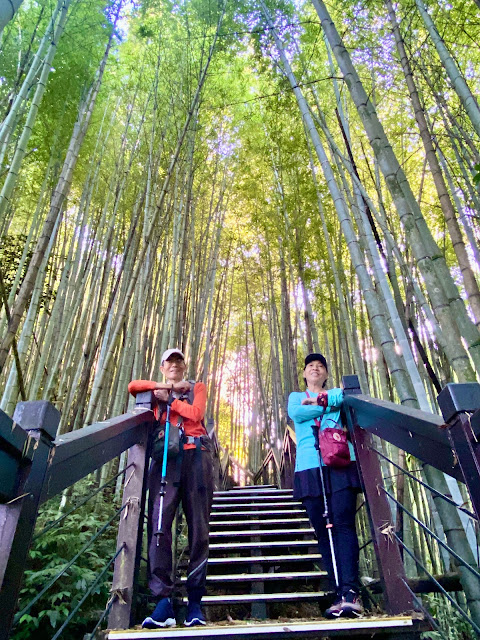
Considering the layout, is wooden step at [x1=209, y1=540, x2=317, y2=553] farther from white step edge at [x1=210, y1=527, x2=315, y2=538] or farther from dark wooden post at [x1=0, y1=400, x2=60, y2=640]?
dark wooden post at [x1=0, y1=400, x2=60, y2=640]

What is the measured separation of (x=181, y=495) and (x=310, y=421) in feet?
2.22

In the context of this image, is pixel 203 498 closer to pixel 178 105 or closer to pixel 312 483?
pixel 312 483

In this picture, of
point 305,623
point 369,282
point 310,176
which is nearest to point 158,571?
point 305,623

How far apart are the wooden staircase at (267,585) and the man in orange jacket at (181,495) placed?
0.44 feet

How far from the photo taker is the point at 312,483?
5.97 feet

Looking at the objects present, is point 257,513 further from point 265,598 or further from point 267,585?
point 265,598

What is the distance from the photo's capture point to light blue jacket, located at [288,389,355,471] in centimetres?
187

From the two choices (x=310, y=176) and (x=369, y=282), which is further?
(x=310, y=176)

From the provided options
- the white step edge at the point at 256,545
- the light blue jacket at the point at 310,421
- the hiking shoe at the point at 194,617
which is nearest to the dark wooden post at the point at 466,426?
the light blue jacket at the point at 310,421

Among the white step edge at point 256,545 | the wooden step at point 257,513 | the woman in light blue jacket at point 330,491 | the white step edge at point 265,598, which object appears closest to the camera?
the woman in light blue jacket at point 330,491

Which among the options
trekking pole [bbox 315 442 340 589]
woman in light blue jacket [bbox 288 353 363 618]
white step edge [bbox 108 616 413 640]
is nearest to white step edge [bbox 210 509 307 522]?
woman in light blue jacket [bbox 288 353 363 618]

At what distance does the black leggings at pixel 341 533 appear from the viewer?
1.52 metres

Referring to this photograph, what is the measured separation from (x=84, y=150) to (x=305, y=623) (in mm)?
4929

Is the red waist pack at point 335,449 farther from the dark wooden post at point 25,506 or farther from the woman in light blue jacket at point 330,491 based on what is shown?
the dark wooden post at point 25,506
